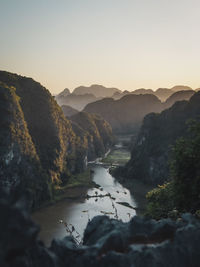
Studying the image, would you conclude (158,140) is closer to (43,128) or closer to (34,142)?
(43,128)

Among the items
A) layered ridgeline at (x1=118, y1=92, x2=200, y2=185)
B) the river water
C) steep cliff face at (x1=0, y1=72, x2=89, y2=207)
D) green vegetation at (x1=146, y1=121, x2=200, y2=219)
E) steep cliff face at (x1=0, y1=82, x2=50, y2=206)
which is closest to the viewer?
green vegetation at (x1=146, y1=121, x2=200, y2=219)

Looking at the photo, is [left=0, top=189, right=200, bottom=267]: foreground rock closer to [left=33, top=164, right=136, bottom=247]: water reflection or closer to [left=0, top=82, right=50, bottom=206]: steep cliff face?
[left=33, top=164, right=136, bottom=247]: water reflection

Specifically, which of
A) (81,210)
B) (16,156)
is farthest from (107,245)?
(16,156)

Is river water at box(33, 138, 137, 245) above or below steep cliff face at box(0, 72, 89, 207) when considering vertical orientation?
below

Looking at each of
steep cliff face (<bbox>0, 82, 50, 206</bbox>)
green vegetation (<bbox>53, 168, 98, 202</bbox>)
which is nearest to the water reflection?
green vegetation (<bbox>53, 168, 98, 202</bbox>)

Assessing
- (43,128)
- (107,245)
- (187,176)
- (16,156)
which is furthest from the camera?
(43,128)

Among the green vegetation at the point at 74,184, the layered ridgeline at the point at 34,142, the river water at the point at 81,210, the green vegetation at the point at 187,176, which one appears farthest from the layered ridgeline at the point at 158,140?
the green vegetation at the point at 187,176

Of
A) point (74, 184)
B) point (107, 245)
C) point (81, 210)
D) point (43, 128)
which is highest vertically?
point (107, 245)
